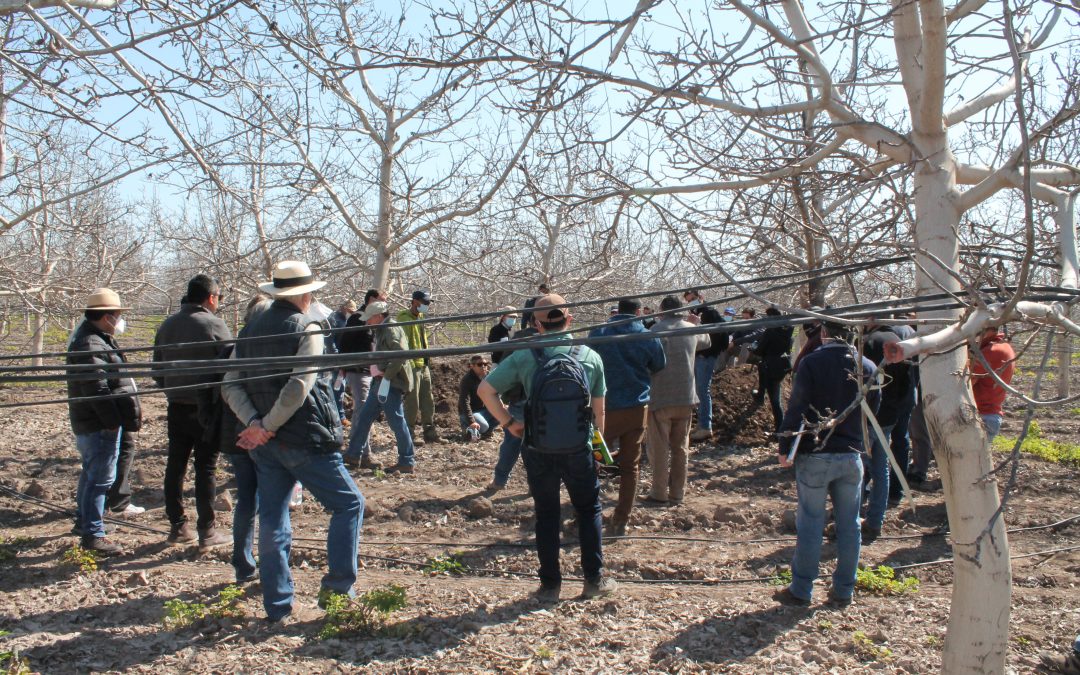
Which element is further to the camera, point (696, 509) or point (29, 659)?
point (696, 509)

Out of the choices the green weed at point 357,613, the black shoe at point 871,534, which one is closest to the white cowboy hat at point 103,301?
the green weed at point 357,613

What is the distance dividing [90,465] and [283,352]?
2281 millimetres

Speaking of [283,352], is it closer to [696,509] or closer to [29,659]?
[29,659]

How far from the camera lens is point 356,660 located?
4113 mm

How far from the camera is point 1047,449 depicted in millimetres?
9586

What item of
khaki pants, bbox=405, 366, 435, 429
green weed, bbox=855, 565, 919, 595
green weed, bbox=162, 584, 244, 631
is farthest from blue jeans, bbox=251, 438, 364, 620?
khaki pants, bbox=405, 366, 435, 429

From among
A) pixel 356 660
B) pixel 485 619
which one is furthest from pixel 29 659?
pixel 485 619

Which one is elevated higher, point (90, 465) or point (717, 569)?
point (90, 465)

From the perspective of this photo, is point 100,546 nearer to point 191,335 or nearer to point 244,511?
point 244,511

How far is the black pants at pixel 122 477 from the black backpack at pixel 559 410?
328 cm

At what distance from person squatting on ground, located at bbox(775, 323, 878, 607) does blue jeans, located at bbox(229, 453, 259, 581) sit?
3.20 m

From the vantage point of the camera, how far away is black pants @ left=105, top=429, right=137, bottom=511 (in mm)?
6098

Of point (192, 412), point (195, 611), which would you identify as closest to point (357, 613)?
point (195, 611)

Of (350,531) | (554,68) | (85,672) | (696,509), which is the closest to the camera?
(554,68)
